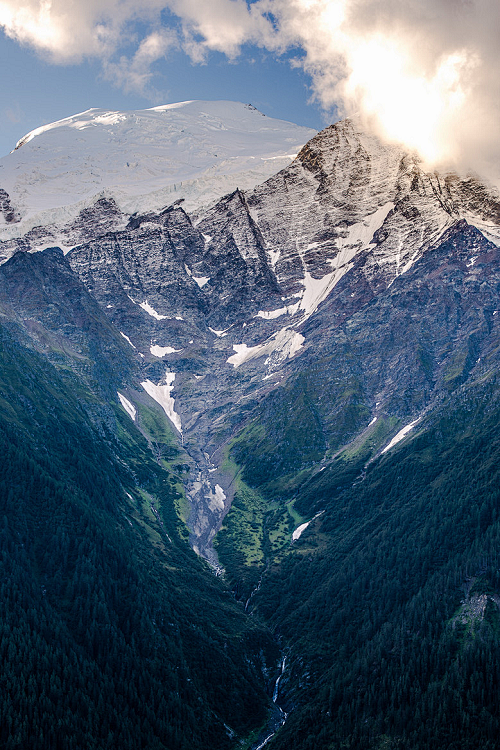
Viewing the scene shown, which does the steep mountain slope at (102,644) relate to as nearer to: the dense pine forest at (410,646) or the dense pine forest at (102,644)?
the dense pine forest at (102,644)

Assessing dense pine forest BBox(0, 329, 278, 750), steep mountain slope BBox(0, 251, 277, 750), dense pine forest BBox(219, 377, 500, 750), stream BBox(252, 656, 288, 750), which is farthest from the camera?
stream BBox(252, 656, 288, 750)

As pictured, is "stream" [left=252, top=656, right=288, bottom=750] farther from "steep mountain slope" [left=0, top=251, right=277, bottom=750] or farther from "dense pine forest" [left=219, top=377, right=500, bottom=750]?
"steep mountain slope" [left=0, top=251, right=277, bottom=750]

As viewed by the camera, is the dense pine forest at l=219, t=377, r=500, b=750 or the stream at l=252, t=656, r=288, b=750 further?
the stream at l=252, t=656, r=288, b=750

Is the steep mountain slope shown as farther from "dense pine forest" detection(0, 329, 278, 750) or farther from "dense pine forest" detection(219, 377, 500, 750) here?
"dense pine forest" detection(219, 377, 500, 750)

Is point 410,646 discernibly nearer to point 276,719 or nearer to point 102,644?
point 276,719

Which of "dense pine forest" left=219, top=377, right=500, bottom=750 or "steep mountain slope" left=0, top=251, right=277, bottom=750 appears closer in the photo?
"dense pine forest" left=219, top=377, right=500, bottom=750

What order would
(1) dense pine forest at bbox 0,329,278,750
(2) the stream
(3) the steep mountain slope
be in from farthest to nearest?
(2) the stream → (3) the steep mountain slope → (1) dense pine forest at bbox 0,329,278,750

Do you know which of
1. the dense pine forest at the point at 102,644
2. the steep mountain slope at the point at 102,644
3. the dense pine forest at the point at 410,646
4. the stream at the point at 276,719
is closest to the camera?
the dense pine forest at the point at 410,646

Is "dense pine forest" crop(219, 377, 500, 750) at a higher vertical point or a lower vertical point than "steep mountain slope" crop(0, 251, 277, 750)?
lower

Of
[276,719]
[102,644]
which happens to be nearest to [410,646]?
[276,719]

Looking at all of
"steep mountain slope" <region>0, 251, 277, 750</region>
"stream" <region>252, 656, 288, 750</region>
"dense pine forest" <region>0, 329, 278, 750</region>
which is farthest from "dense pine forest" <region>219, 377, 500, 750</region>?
"dense pine forest" <region>0, 329, 278, 750</region>

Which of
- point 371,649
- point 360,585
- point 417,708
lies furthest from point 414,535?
point 417,708

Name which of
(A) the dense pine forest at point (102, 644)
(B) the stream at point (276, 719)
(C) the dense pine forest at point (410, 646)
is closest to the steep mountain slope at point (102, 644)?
(A) the dense pine forest at point (102, 644)

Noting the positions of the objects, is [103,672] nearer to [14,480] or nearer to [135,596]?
[135,596]
